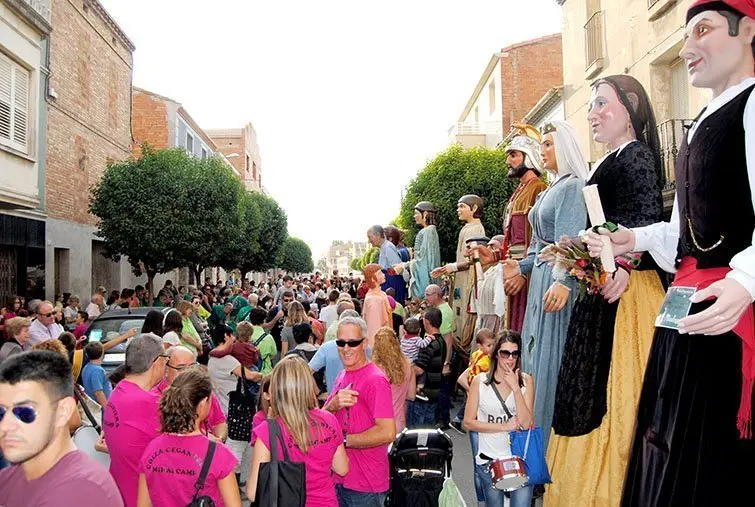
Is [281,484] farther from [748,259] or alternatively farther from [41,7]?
[41,7]

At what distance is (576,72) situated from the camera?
19266 millimetres

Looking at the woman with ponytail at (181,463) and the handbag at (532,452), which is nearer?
the woman with ponytail at (181,463)

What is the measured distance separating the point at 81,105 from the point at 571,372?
20719 millimetres

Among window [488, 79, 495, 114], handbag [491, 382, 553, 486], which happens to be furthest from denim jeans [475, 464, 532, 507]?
window [488, 79, 495, 114]

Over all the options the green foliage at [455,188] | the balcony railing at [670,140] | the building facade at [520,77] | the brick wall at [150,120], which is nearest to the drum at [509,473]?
the balcony railing at [670,140]

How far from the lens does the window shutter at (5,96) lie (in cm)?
1555

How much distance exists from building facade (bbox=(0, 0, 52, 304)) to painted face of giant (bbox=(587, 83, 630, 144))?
14.3 meters

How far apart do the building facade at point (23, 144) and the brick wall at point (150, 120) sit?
20.1 metres

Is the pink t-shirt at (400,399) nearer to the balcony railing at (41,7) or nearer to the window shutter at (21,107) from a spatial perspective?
the window shutter at (21,107)

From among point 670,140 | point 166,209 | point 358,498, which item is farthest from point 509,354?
point 166,209

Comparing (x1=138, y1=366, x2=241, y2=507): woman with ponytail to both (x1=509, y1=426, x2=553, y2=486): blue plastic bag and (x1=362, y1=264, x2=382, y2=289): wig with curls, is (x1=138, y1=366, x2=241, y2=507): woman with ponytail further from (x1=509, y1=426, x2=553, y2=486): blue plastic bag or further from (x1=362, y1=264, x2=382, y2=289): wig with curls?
(x1=362, y1=264, x2=382, y2=289): wig with curls

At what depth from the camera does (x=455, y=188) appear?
2341 centimetres

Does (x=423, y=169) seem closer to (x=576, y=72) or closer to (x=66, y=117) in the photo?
(x=576, y=72)

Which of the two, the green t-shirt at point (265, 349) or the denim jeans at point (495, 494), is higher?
the green t-shirt at point (265, 349)
